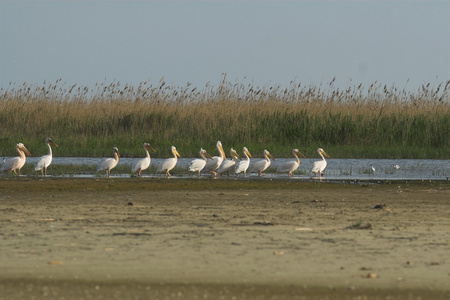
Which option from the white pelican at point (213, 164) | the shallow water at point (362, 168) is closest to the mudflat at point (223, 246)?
the shallow water at point (362, 168)

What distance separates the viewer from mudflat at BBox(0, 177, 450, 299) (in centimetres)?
621

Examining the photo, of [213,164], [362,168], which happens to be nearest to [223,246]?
[213,164]

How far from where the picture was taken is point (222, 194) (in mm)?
13742

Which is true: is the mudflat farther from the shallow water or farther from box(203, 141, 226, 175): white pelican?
box(203, 141, 226, 175): white pelican

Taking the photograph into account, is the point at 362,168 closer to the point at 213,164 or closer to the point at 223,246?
the point at 213,164

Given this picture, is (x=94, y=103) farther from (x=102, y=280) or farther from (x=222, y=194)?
(x=102, y=280)

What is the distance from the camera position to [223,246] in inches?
313

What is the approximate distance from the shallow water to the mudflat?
4901 millimetres

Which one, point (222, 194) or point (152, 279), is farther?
point (222, 194)

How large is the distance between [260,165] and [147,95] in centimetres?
1032

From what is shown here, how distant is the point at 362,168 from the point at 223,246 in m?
12.9

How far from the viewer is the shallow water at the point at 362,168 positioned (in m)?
18.5

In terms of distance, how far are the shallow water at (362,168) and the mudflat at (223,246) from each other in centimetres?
490

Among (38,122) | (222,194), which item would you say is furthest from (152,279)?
(38,122)
